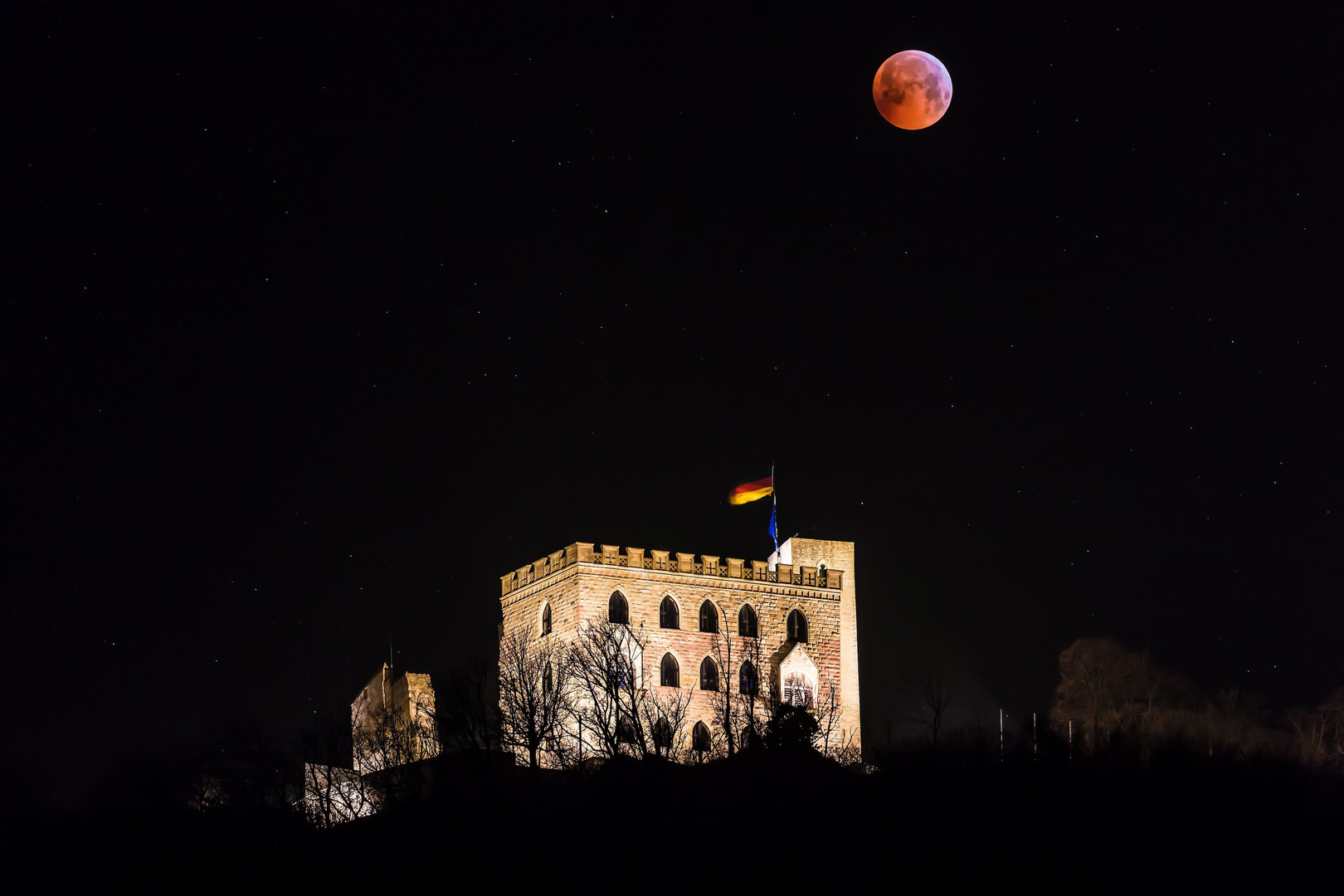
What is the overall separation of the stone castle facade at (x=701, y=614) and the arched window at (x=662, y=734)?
4208 mm

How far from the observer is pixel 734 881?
5269 centimetres

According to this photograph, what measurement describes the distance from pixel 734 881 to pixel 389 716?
634 inches

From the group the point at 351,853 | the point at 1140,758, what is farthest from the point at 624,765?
the point at 1140,758

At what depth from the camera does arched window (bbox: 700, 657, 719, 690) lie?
6862 cm

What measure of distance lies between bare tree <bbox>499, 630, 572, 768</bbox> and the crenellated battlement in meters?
2.14

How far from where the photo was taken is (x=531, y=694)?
202ft

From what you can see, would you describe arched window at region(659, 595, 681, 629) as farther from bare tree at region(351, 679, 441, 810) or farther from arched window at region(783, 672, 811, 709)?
bare tree at region(351, 679, 441, 810)

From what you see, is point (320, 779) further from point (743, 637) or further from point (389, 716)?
point (743, 637)

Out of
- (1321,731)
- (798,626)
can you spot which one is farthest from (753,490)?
(1321,731)

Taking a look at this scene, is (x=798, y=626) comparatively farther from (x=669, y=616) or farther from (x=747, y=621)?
(x=669, y=616)

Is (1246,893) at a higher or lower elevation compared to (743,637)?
lower

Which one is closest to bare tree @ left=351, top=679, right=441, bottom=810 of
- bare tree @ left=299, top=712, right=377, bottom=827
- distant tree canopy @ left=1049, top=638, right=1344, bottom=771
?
bare tree @ left=299, top=712, right=377, bottom=827

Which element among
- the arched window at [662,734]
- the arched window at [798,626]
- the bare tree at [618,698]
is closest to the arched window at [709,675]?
the bare tree at [618,698]

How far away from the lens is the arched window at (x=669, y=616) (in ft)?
226
